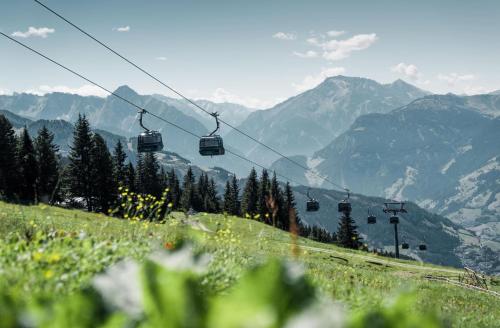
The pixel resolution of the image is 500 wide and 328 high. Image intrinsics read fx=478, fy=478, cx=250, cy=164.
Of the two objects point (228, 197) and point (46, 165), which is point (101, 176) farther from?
point (228, 197)

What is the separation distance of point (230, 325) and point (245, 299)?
100 millimetres

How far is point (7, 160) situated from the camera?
7119 cm

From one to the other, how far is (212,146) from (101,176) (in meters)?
50.4

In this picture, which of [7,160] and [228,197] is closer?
[7,160]

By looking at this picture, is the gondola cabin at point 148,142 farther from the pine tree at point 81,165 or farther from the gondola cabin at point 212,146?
the pine tree at point 81,165

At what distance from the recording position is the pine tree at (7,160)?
69688 mm

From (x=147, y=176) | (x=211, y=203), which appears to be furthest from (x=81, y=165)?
(x=211, y=203)

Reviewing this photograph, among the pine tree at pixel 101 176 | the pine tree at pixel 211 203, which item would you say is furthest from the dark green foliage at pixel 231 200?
the pine tree at pixel 101 176

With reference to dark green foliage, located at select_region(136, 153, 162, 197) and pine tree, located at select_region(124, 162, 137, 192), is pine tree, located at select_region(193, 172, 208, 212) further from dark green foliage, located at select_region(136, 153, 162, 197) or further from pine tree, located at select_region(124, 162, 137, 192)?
pine tree, located at select_region(124, 162, 137, 192)

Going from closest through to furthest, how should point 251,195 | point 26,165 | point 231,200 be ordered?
1. point 26,165
2. point 251,195
3. point 231,200

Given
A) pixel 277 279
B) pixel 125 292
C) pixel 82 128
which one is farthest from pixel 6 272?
pixel 82 128

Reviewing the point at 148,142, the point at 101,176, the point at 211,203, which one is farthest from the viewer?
the point at 211,203

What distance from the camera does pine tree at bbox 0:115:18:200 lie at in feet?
229

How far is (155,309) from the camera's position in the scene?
149cm
